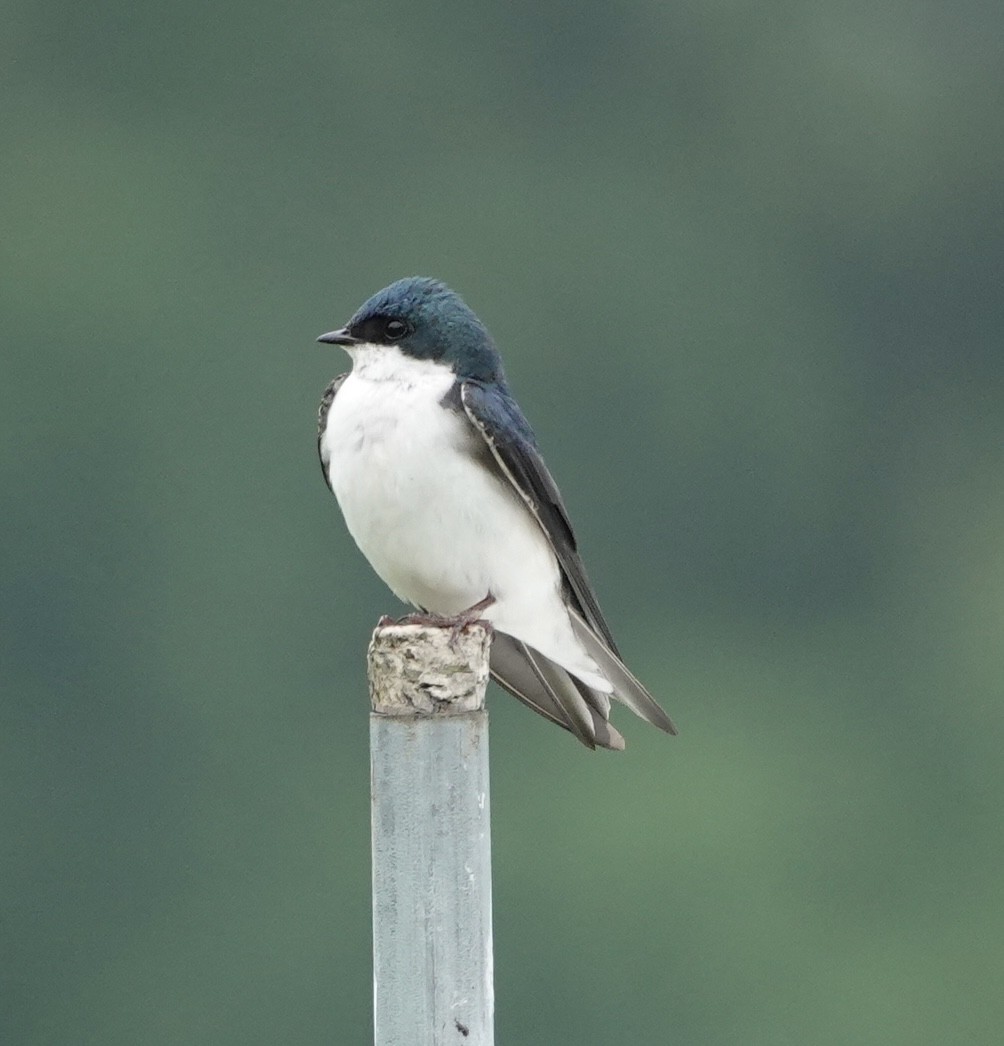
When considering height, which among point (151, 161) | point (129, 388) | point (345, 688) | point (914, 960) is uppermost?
point (151, 161)

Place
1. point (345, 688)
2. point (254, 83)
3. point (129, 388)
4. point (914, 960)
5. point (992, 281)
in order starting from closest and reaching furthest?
point (914, 960) < point (345, 688) < point (129, 388) < point (992, 281) < point (254, 83)

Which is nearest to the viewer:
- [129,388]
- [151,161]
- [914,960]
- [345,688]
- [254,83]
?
[914,960]

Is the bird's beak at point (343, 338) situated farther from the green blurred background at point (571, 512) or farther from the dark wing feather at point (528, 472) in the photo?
the green blurred background at point (571, 512)

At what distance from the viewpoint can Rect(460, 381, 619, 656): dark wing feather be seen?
11.2 feet

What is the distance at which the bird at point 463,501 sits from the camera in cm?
338

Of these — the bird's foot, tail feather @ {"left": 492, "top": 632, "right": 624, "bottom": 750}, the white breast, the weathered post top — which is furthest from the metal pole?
tail feather @ {"left": 492, "top": 632, "right": 624, "bottom": 750}

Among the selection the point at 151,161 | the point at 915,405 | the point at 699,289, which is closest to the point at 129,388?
the point at 151,161

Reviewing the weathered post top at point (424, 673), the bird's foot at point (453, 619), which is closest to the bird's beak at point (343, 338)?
the bird's foot at point (453, 619)

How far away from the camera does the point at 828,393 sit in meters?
23.2

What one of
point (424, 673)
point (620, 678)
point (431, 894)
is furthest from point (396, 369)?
point (431, 894)

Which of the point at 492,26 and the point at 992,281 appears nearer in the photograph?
the point at 992,281

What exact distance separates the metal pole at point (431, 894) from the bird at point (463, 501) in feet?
2.18

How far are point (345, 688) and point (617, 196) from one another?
7301 millimetres

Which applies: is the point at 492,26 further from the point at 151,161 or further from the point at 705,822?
the point at 705,822
